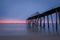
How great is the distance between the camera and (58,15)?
13578mm

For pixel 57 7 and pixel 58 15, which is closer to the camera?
pixel 57 7

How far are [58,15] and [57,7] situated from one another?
5.26 ft

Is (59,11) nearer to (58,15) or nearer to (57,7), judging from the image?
(58,15)

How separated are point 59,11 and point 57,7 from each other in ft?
4.78

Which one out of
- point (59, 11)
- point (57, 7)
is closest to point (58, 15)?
point (59, 11)

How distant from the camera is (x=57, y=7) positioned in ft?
39.7

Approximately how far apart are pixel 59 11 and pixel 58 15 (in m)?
0.34

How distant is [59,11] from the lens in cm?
1349

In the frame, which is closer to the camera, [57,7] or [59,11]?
[57,7]
